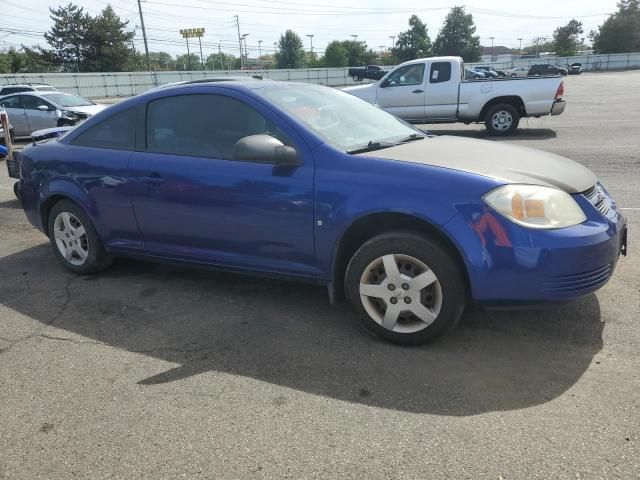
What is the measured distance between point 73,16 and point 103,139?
248ft

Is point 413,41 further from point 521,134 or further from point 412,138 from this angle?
point 412,138

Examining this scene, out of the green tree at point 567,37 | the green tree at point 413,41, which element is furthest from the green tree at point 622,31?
the green tree at point 413,41

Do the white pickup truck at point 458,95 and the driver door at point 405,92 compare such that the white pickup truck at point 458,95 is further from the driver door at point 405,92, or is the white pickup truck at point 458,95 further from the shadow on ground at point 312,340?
the shadow on ground at point 312,340

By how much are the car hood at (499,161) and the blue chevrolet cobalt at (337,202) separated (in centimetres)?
2

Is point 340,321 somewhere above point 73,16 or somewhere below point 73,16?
below

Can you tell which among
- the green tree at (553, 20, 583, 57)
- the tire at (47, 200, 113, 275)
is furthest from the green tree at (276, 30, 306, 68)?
the tire at (47, 200, 113, 275)

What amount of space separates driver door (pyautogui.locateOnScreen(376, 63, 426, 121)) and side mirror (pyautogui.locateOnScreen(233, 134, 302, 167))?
10.7 meters

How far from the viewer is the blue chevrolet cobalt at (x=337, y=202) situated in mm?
2953

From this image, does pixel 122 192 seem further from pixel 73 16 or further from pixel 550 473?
pixel 73 16

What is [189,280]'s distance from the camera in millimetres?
4586

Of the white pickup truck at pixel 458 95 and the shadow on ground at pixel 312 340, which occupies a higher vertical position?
the white pickup truck at pixel 458 95

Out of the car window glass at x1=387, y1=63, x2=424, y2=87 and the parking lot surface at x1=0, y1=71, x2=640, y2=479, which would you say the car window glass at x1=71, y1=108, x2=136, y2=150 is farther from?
the car window glass at x1=387, y1=63, x2=424, y2=87

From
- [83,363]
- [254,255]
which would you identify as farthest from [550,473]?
[83,363]

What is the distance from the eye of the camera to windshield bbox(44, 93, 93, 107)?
1602 cm
